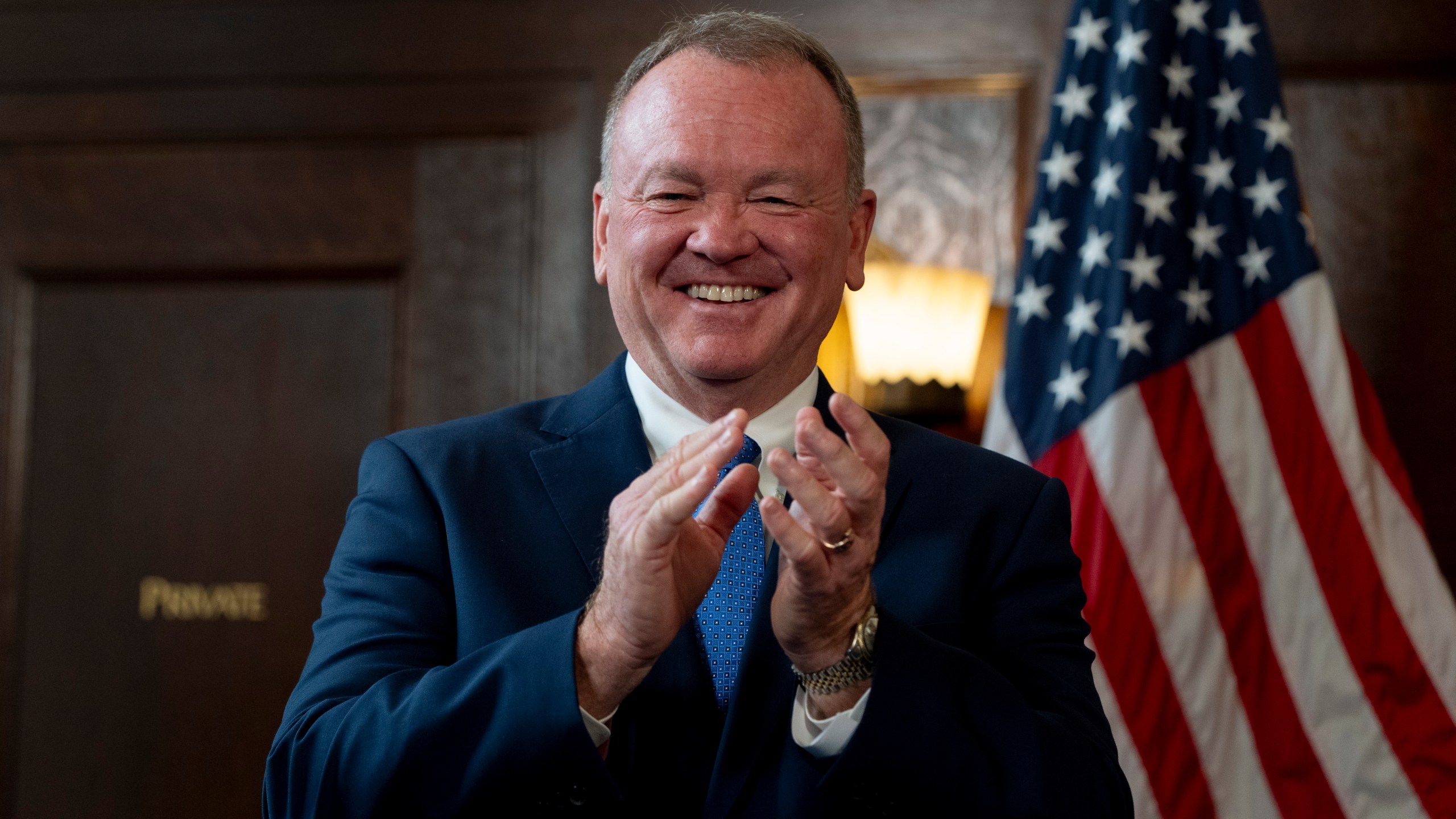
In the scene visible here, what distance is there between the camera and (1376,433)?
97.9 inches

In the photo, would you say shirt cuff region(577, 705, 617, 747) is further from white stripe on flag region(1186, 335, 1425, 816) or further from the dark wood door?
the dark wood door

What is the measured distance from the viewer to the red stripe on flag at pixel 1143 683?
238 centimetres

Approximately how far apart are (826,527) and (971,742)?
0.95 ft

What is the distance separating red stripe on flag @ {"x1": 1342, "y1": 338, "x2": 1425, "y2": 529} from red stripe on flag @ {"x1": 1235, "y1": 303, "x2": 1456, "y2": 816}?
10 centimetres

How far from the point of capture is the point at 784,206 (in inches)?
57.9

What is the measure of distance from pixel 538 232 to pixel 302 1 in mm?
840

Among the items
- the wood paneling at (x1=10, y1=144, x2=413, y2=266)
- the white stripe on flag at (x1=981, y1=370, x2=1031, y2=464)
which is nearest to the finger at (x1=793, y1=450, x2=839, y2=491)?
the white stripe on flag at (x1=981, y1=370, x2=1031, y2=464)

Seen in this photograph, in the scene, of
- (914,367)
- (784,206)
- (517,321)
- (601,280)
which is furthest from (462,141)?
(784,206)

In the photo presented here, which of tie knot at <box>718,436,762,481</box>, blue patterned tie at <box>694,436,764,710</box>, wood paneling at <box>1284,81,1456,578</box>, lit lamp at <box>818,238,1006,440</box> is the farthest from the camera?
wood paneling at <box>1284,81,1456,578</box>

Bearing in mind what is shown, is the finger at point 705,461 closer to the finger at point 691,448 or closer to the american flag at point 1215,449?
the finger at point 691,448

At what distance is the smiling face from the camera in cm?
144

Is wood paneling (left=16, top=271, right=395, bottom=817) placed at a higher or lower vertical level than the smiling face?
lower

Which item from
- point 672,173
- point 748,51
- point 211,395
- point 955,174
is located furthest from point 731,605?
point 211,395

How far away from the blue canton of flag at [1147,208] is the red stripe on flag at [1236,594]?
0.35 feet
